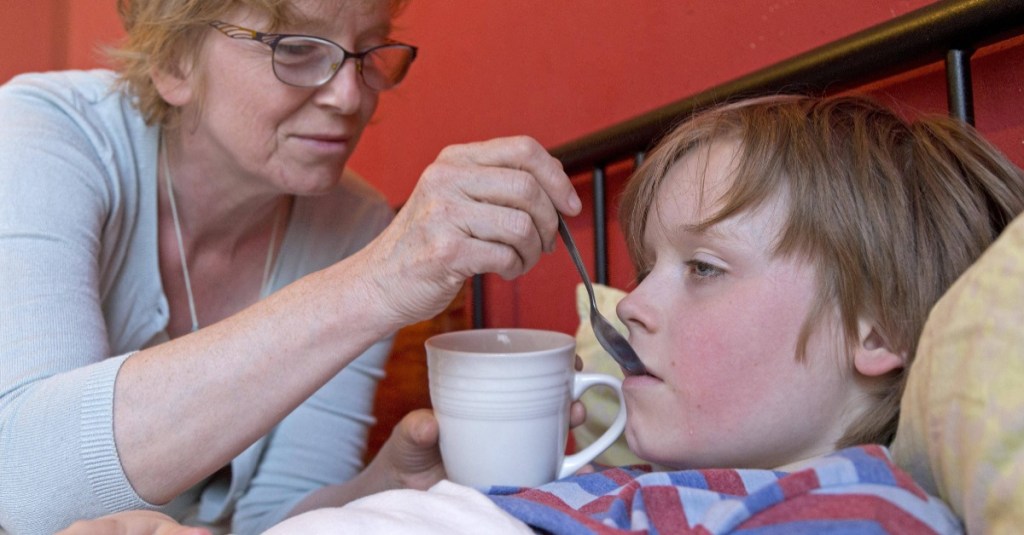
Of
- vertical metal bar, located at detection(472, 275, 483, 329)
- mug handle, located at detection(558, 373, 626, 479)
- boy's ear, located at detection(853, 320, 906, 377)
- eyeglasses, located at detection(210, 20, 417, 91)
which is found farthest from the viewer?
vertical metal bar, located at detection(472, 275, 483, 329)

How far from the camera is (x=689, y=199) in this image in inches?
29.9

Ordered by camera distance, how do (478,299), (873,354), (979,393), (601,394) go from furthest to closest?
(478,299), (601,394), (873,354), (979,393)

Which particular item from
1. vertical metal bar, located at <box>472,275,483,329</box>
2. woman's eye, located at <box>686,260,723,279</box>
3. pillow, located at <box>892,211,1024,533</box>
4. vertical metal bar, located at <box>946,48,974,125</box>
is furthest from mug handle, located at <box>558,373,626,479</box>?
vertical metal bar, located at <box>472,275,483,329</box>

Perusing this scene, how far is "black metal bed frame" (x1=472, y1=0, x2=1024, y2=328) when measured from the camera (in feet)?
2.41

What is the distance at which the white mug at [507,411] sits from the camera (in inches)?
28.9

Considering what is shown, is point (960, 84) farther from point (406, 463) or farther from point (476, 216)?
point (406, 463)

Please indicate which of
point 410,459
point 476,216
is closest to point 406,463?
point 410,459

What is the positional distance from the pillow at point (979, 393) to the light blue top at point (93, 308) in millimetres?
721

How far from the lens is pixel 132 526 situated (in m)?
0.60

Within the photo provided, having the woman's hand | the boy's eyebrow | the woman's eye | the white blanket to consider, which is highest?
the boy's eyebrow

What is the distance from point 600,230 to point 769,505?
2.66 ft

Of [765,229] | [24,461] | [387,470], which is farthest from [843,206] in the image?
[24,461]

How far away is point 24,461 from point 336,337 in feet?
1.10

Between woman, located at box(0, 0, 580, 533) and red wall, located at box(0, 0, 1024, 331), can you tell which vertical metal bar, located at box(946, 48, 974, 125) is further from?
woman, located at box(0, 0, 580, 533)
